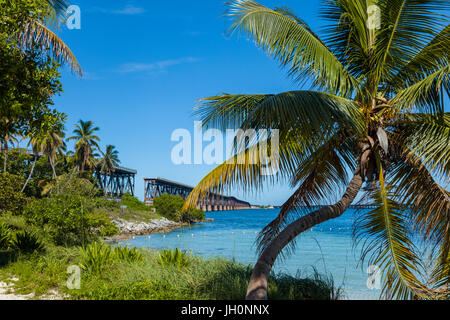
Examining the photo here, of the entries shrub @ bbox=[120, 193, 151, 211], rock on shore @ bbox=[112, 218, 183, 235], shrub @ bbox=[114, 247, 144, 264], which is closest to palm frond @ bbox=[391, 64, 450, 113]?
shrub @ bbox=[114, 247, 144, 264]

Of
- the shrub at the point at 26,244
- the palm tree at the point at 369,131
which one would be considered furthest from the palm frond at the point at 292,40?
the shrub at the point at 26,244

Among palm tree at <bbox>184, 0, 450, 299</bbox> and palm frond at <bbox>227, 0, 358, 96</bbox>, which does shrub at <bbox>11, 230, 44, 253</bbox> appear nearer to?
palm tree at <bbox>184, 0, 450, 299</bbox>

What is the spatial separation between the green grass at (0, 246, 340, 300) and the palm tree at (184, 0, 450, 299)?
4.62 feet

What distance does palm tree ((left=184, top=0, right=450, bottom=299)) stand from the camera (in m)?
4.92

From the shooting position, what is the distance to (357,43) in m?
6.31

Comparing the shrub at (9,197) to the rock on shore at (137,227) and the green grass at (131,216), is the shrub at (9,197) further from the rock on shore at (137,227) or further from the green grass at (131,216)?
the green grass at (131,216)

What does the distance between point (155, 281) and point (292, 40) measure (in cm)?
515

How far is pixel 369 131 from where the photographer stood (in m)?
5.41

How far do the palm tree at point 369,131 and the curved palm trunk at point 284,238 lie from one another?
0.6 inches

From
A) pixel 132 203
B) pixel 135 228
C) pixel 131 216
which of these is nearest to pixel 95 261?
pixel 135 228

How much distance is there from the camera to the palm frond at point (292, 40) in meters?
5.46

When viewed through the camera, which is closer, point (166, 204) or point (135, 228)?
point (135, 228)

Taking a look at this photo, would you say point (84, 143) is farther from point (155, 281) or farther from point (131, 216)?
point (155, 281)
